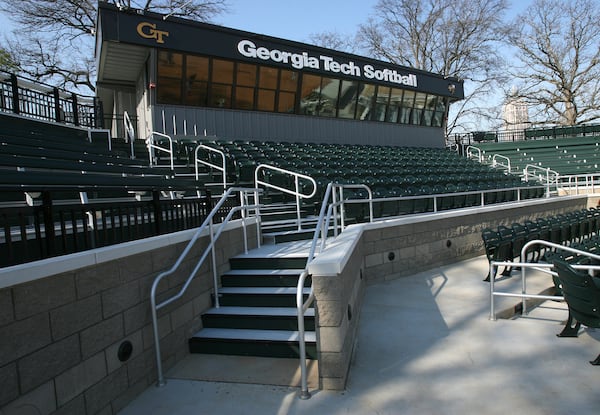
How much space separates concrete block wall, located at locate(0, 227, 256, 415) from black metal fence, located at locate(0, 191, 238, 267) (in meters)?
0.29

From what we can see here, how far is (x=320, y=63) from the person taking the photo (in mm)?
17281

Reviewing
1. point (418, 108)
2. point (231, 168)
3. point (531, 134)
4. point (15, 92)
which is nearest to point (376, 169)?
point (231, 168)

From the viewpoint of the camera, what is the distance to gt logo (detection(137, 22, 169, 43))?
1282 centimetres

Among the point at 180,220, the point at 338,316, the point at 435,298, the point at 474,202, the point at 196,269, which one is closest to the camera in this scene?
the point at 338,316

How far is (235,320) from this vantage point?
498cm

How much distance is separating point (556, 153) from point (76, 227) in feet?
94.0

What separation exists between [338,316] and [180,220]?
2.43m

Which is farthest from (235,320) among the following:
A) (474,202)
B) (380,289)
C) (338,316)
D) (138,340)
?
(474,202)

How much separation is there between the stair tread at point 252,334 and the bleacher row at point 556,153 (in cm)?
2145

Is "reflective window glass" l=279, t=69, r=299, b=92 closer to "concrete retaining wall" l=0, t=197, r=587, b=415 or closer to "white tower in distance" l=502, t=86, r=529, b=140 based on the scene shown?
"concrete retaining wall" l=0, t=197, r=587, b=415

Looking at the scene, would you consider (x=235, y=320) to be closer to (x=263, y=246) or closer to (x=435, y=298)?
(x=263, y=246)

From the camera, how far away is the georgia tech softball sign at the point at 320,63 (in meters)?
15.4

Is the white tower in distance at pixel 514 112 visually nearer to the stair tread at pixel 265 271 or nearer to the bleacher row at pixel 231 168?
the bleacher row at pixel 231 168

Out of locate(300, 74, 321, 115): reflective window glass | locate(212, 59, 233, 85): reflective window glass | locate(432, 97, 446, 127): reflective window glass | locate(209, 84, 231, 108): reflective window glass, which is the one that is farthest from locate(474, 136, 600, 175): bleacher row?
locate(212, 59, 233, 85): reflective window glass
